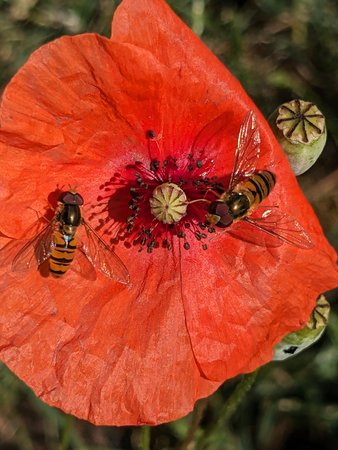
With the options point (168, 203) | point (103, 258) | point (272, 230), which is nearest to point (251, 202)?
point (272, 230)

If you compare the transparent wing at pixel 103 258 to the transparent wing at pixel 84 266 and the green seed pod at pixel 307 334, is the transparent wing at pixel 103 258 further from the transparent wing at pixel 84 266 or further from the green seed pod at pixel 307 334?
the green seed pod at pixel 307 334

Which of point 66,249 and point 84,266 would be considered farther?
point 84,266

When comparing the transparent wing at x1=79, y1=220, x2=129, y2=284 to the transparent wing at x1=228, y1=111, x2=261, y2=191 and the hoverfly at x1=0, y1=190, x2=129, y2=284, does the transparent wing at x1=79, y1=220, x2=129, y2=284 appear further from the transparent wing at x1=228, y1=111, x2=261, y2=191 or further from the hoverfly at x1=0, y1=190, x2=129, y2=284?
the transparent wing at x1=228, y1=111, x2=261, y2=191

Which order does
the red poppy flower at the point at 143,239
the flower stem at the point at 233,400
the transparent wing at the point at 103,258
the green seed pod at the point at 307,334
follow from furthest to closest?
the flower stem at the point at 233,400, the green seed pod at the point at 307,334, the transparent wing at the point at 103,258, the red poppy flower at the point at 143,239

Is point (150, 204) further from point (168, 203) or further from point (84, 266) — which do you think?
point (84, 266)

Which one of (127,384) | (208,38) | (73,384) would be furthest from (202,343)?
(208,38)

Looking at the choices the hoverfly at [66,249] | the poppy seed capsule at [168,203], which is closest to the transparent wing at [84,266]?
the hoverfly at [66,249]

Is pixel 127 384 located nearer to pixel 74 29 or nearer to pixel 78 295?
pixel 78 295

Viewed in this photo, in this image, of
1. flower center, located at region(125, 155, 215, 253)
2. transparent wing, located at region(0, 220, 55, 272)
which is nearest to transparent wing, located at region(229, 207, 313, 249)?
flower center, located at region(125, 155, 215, 253)
